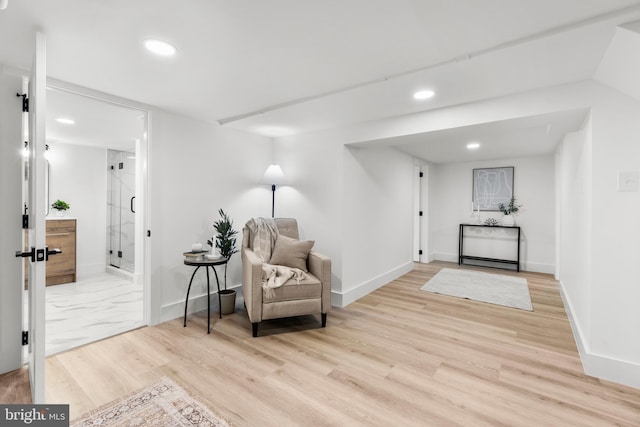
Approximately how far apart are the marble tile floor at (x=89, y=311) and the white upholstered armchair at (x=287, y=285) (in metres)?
1.23

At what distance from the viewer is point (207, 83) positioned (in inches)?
92.8

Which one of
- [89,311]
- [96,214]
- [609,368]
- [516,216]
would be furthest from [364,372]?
[96,214]

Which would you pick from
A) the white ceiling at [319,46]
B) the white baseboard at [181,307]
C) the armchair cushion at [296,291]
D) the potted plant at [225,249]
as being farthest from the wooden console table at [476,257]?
the white baseboard at [181,307]

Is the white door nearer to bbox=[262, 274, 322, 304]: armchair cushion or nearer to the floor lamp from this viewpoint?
bbox=[262, 274, 322, 304]: armchair cushion

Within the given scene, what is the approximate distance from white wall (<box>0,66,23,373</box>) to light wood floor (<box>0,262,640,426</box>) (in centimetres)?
29

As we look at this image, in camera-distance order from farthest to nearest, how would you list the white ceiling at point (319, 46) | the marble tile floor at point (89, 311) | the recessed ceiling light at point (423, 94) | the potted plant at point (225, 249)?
1. the potted plant at point (225, 249)
2. the marble tile floor at point (89, 311)
3. the recessed ceiling light at point (423, 94)
4. the white ceiling at point (319, 46)

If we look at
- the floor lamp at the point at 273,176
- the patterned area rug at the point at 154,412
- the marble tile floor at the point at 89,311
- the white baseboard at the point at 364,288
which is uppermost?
the floor lamp at the point at 273,176

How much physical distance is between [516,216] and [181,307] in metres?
5.79

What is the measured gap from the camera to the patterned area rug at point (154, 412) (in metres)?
1.62

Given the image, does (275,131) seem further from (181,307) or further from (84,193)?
(84,193)

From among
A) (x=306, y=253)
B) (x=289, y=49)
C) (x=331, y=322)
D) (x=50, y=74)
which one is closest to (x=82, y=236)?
(x=50, y=74)

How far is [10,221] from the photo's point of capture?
2105 millimetres

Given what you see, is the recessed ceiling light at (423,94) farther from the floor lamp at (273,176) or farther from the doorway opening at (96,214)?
the doorway opening at (96,214)

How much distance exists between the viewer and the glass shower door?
16.4 feet
